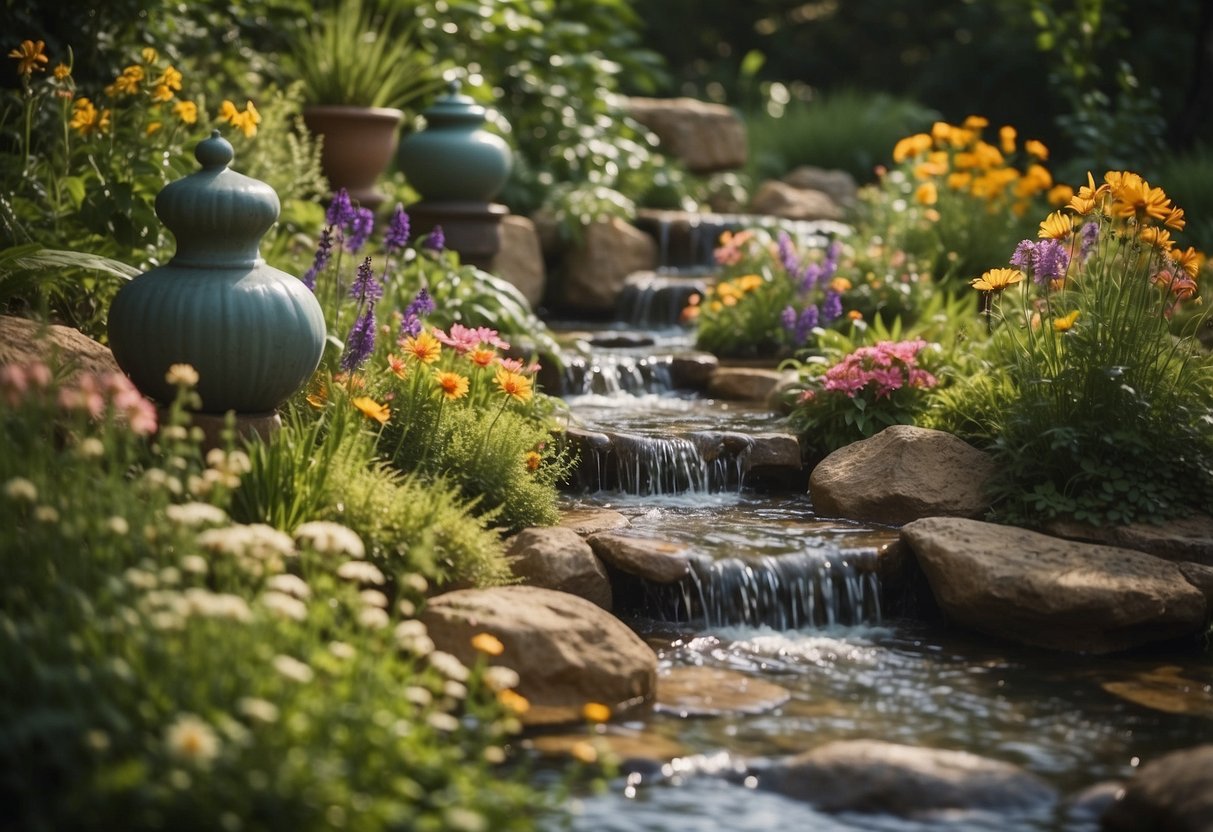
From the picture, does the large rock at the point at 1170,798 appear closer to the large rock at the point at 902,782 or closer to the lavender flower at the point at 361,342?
the large rock at the point at 902,782

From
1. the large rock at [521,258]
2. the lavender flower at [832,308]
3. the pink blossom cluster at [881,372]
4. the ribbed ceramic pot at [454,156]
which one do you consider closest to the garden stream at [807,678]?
the pink blossom cluster at [881,372]

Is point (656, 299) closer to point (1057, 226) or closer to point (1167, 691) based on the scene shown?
point (1057, 226)

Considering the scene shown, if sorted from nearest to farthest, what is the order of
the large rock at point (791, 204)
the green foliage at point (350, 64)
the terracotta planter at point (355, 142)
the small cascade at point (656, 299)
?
the terracotta planter at point (355, 142) < the green foliage at point (350, 64) < the small cascade at point (656, 299) < the large rock at point (791, 204)

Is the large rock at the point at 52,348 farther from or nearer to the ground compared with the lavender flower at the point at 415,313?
nearer to the ground

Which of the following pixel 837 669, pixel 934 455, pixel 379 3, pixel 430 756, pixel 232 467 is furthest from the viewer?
pixel 379 3

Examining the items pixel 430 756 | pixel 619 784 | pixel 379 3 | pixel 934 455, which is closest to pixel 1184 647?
pixel 934 455

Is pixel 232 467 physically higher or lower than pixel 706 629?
higher

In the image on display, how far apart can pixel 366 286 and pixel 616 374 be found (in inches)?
99.8

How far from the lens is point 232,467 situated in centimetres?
364

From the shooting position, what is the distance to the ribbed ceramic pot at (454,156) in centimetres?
835

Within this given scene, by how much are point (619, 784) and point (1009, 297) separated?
400cm

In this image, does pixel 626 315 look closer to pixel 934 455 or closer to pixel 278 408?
pixel 934 455

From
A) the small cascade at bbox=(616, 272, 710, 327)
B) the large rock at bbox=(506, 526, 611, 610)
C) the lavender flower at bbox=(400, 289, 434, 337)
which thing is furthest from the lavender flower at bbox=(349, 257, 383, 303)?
the small cascade at bbox=(616, 272, 710, 327)

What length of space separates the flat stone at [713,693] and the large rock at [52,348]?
2.25 m
